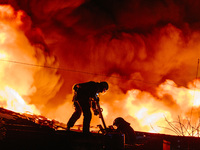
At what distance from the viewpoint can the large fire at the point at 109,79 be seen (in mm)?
9750

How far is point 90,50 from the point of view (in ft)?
42.2

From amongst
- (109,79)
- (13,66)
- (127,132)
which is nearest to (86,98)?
(127,132)

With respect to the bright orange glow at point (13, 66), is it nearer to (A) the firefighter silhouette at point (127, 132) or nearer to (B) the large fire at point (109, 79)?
(B) the large fire at point (109, 79)

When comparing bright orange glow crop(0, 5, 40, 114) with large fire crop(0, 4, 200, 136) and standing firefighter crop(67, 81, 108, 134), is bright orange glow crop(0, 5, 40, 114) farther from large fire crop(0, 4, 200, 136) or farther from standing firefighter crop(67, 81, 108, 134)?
standing firefighter crop(67, 81, 108, 134)

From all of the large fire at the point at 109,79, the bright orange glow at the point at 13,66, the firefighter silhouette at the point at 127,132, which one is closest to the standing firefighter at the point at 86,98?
the firefighter silhouette at the point at 127,132

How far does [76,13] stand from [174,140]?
9.34m

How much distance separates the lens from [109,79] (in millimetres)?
13148

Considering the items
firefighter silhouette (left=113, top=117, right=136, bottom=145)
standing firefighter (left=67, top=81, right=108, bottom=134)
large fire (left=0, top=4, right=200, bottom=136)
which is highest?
large fire (left=0, top=4, right=200, bottom=136)

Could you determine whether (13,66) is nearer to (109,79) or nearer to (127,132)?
(109,79)

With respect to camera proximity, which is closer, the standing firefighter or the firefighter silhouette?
the standing firefighter

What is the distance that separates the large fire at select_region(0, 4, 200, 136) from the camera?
32.0 feet

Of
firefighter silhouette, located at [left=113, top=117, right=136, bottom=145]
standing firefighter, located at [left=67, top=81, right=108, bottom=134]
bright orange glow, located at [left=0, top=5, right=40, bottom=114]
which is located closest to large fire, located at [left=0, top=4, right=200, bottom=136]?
bright orange glow, located at [left=0, top=5, right=40, bottom=114]

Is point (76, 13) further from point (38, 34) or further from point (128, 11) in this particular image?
point (128, 11)

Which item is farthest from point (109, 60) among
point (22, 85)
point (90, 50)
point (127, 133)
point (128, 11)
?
point (127, 133)
